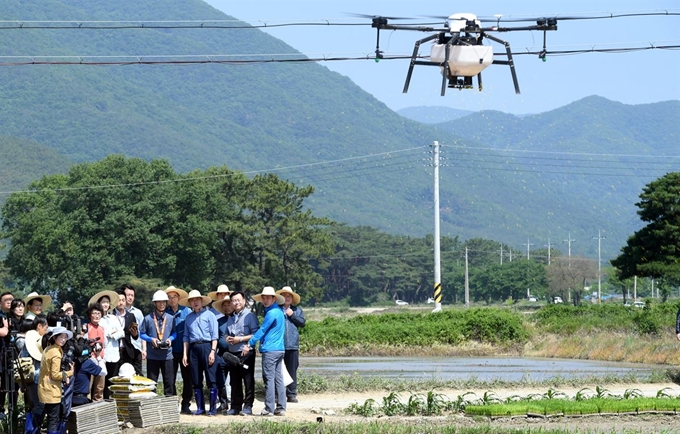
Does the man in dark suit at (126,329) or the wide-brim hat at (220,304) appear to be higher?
the wide-brim hat at (220,304)

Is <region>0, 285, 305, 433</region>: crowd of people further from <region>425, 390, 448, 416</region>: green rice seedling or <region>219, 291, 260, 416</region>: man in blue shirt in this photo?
<region>425, 390, 448, 416</region>: green rice seedling

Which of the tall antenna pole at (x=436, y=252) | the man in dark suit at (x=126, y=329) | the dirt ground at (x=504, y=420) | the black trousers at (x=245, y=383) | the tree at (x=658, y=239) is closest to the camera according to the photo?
the dirt ground at (x=504, y=420)

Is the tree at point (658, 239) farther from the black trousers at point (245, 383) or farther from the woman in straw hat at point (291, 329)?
the black trousers at point (245, 383)

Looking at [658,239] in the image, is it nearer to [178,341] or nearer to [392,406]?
[392,406]

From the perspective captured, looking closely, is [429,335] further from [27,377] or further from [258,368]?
[27,377]

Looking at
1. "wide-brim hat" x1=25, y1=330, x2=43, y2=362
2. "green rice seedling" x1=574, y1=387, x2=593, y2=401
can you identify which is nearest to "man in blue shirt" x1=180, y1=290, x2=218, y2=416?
"wide-brim hat" x1=25, y1=330, x2=43, y2=362

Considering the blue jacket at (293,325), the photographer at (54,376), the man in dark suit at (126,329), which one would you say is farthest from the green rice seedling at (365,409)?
the photographer at (54,376)

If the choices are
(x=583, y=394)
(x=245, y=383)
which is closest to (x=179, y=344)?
(x=245, y=383)
